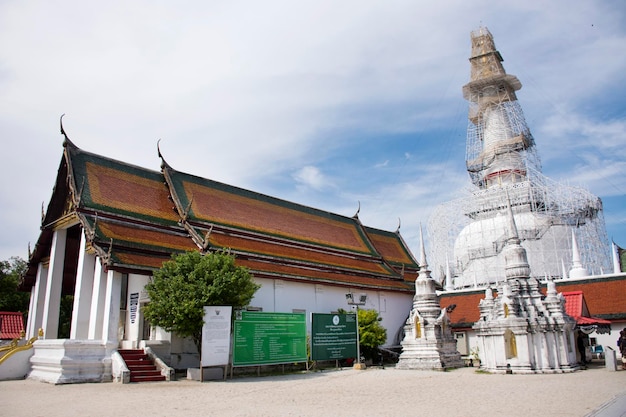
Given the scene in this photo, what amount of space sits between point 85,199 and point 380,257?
16.5 metres

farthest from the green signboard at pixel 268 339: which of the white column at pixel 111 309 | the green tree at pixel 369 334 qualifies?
the green tree at pixel 369 334

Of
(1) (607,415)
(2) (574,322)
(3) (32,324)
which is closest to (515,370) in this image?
(2) (574,322)

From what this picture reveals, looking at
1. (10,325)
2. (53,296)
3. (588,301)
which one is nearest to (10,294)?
(10,325)

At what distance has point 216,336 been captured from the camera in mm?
13469

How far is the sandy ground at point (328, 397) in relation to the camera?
307 inches

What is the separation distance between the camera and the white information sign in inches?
523

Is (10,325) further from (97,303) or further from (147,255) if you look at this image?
(147,255)

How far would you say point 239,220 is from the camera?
21.3 metres

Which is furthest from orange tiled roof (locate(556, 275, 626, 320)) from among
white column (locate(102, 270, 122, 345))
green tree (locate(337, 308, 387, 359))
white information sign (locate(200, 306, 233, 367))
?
white column (locate(102, 270, 122, 345))

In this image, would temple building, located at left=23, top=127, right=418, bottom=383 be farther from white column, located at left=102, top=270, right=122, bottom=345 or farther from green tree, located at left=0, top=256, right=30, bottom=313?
green tree, located at left=0, top=256, right=30, bottom=313

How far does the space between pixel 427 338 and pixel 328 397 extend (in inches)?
352

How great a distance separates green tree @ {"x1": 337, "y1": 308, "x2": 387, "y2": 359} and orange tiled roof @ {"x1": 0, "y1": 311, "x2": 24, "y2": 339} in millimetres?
15382

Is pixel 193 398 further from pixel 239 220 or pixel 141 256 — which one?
pixel 239 220

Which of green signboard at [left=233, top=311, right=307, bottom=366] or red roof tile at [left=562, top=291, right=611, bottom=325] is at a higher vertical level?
red roof tile at [left=562, top=291, right=611, bottom=325]
